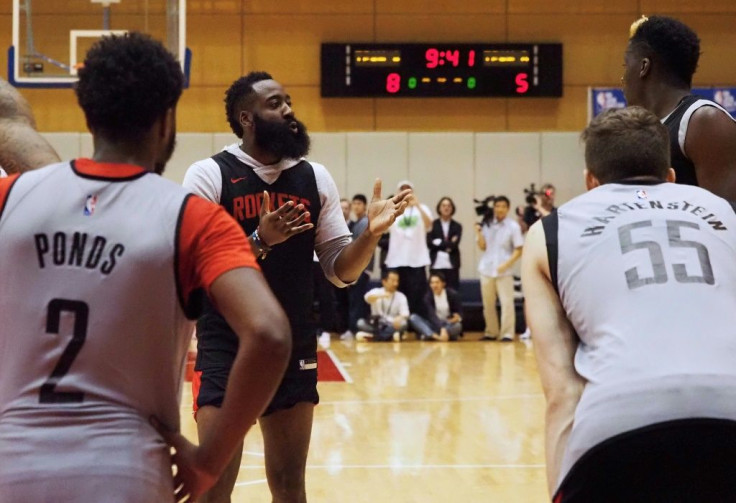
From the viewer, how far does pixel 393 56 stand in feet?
56.1

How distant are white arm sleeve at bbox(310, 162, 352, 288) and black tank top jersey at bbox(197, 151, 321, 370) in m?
0.07

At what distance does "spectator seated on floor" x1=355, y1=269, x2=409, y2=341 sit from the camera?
1509 cm

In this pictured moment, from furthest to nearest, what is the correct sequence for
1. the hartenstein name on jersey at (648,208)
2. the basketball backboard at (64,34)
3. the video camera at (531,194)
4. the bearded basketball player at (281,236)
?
1. the video camera at (531,194)
2. the basketball backboard at (64,34)
3. the bearded basketball player at (281,236)
4. the hartenstein name on jersey at (648,208)

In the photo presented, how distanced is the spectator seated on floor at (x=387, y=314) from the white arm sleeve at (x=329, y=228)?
10.3m

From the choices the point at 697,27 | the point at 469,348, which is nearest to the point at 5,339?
the point at 469,348

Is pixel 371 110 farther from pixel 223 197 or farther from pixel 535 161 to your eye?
pixel 223 197

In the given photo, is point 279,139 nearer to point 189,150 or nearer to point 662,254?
point 662,254

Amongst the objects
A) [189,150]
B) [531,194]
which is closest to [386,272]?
[531,194]

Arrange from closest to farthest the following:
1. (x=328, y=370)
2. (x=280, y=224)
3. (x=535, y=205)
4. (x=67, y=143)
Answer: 1. (x=280, y=224)
2. (x=328, y=370)
3. (x=535, y=205)
4. (x=67, y=143)

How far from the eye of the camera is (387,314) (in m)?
15.3

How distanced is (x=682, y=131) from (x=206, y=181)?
1.88 metres

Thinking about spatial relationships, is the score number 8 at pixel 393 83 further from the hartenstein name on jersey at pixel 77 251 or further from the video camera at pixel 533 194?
the hartenstein name on jersey at pixel 77 251

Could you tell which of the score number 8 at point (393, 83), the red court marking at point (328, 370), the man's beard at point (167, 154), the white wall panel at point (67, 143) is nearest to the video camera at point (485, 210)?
the score number 8 at point (393, 83)

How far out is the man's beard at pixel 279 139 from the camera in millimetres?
4598
